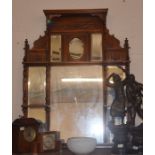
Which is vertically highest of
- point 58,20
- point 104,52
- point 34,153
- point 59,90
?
point 58,20

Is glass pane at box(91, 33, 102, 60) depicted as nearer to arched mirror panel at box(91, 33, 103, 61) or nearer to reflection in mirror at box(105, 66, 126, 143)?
arched mirror panel at box(91, 33, 103, 61)

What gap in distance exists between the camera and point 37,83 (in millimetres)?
2730

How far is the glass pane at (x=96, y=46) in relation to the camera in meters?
2.73

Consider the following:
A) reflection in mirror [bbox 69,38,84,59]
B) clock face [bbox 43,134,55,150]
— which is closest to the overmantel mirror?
reflection in mirror [bbox 69,38,84,59]

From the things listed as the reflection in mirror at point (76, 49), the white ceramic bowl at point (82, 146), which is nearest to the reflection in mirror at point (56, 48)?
the reflection in mirror at point (76, 49)

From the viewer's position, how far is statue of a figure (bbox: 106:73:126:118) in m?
2.45

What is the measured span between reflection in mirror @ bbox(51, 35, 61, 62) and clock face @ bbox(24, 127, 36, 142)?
66cm

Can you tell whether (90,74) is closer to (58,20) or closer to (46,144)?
(58,20)

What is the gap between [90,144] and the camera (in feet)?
7.59

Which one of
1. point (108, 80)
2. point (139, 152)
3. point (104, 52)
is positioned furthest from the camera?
point (104, 52)
